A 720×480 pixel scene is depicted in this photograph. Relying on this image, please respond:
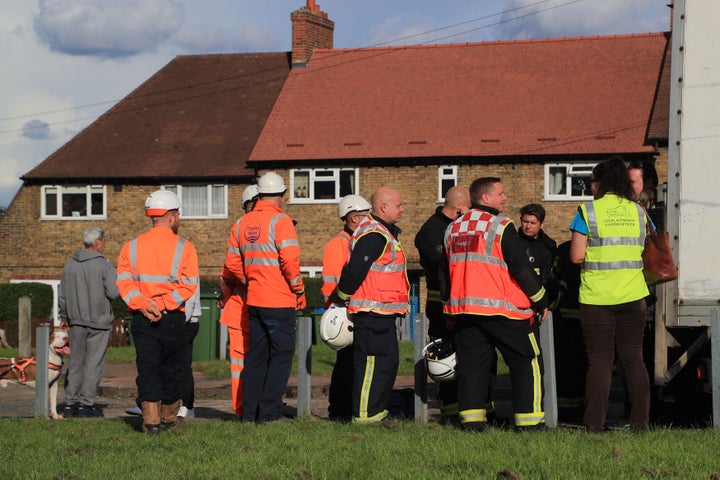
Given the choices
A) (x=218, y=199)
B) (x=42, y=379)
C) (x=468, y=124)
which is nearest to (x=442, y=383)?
(x=42, y=379)

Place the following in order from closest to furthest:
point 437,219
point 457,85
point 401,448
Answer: point 401,448 < point 437,219 < point 457,85

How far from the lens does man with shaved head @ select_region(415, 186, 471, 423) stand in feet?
30.8

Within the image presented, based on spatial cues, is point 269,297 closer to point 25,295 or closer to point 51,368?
point 51,368

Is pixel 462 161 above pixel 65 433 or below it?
above

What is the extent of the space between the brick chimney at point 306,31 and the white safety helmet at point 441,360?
3316 cm

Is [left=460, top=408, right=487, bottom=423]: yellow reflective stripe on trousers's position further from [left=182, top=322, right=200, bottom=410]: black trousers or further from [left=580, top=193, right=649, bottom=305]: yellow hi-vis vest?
[left=182, top=322, right=200, bottom=410]: black trousers

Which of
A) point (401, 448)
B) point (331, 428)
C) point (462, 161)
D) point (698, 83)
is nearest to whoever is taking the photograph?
point (401, 448)

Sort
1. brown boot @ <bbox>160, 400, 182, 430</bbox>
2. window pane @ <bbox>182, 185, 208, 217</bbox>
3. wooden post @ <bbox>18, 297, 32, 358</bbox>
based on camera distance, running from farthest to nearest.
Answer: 1. window pane @ <bbox>182, 185, 208, 217</bbox>
2. wooden post @ <bbox>18, 297, 32, 358</bbox>
3. brown boot @ <bbox>160, 400, 182, 430</bbox>

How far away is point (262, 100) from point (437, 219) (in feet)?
107

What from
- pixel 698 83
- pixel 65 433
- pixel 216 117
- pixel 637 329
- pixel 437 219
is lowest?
pixel 65 433

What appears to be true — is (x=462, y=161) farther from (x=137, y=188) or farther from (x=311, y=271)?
(x=137, y=188)

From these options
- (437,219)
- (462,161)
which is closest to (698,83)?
(437,219)

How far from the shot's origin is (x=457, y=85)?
3866cm

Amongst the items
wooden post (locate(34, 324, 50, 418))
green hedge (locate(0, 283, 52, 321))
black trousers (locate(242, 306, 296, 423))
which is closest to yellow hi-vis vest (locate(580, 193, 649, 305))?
black trousers (locate(242, 306, 296, 423))
